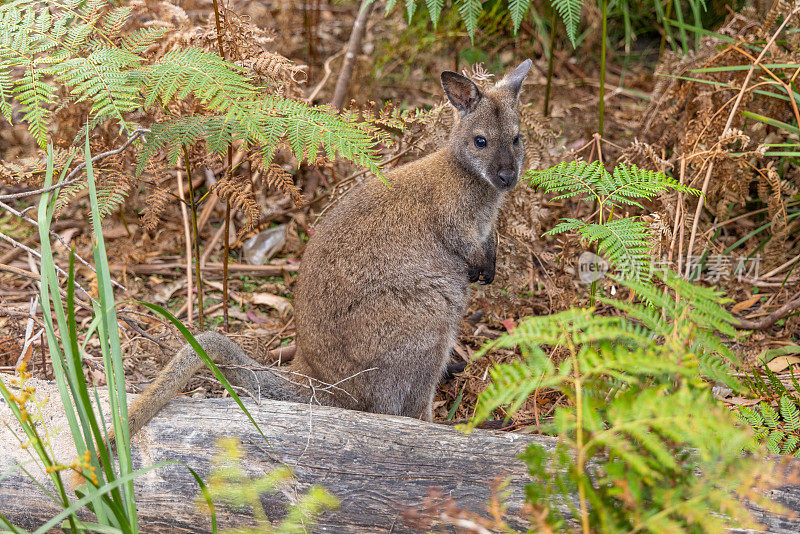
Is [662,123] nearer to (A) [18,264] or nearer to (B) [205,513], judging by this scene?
(B) [205,513]

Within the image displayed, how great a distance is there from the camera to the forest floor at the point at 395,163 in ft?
13.8

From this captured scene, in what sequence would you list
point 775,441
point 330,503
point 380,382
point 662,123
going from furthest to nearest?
point 662,123 → point 380,382 → point 775,441 → point 330,503

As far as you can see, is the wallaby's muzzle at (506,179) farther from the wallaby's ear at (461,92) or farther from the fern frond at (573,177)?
the wallaby's ear at (461,92)

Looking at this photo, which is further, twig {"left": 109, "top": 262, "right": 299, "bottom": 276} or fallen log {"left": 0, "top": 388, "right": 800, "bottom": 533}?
twig {"left": 109, "top": 262, "right": 299, "bottom": 276}

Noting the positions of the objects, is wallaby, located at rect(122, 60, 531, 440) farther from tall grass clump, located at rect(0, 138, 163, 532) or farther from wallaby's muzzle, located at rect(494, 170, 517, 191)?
tall grass clump, located at rect(0, 138, 163, 532)

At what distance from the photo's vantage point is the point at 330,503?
99.5 inches

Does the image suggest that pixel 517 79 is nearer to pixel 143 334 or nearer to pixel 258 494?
pixel 143 334

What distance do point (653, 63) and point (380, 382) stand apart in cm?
490

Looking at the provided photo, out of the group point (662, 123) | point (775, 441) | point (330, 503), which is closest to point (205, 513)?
point (330, 503)

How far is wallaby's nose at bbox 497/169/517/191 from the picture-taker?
3.90 metres

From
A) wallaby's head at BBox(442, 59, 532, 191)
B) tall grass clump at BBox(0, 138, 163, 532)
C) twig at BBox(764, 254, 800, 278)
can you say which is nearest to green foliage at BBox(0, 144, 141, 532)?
tall grass clump at BBox(0, 138, 163, 532)

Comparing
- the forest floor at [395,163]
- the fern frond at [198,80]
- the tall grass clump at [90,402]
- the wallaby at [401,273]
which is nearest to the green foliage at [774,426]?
the forest floor at [395,163]

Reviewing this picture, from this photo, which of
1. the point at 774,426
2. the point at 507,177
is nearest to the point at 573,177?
the point at 507,177

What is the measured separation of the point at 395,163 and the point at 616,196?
187cm
